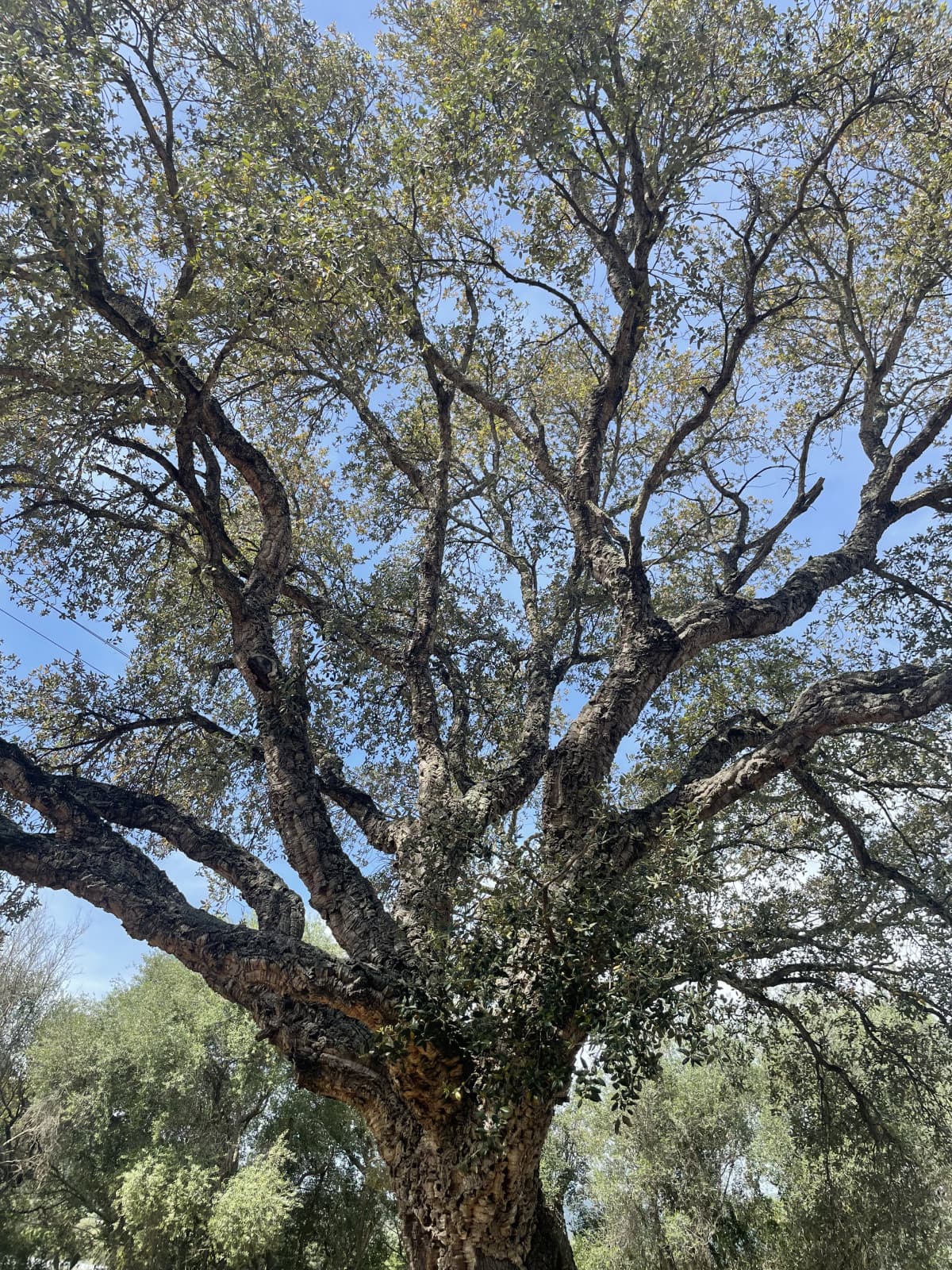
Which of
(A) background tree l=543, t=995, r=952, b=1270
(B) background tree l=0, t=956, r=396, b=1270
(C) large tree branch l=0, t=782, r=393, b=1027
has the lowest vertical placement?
(B) background tree l=0, t=956, r=396, b=1270

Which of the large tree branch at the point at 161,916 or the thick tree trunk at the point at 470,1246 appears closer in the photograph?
the thick tree trunk at the point at 470,1246

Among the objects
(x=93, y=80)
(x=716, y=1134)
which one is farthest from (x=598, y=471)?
(x=716, y=1134)

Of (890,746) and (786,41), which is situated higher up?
(786,41)

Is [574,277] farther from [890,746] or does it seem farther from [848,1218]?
[848,1218]

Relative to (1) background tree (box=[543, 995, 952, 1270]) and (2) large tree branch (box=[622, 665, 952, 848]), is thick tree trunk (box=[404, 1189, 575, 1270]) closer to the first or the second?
(1) background tree (box=[543, 995, 952, 1270])

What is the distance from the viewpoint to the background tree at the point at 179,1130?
1512 cm

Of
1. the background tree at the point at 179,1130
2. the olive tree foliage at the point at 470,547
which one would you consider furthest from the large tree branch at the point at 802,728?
the background tree at the point at 179,1130

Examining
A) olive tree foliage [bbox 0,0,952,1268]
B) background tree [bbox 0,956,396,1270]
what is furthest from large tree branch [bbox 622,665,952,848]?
background tree [bbox 0,956,396,1270]

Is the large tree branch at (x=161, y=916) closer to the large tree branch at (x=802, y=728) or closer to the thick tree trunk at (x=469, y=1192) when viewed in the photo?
the thick tree trunk at (x=469, y=1192)

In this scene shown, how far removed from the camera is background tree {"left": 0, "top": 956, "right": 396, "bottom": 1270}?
49.6ft

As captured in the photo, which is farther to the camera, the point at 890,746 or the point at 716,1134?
the point at 716,1134

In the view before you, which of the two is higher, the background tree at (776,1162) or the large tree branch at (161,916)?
the background tree at (776,1162)

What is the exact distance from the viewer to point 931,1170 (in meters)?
10.1

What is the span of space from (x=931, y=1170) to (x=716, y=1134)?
647 cm
